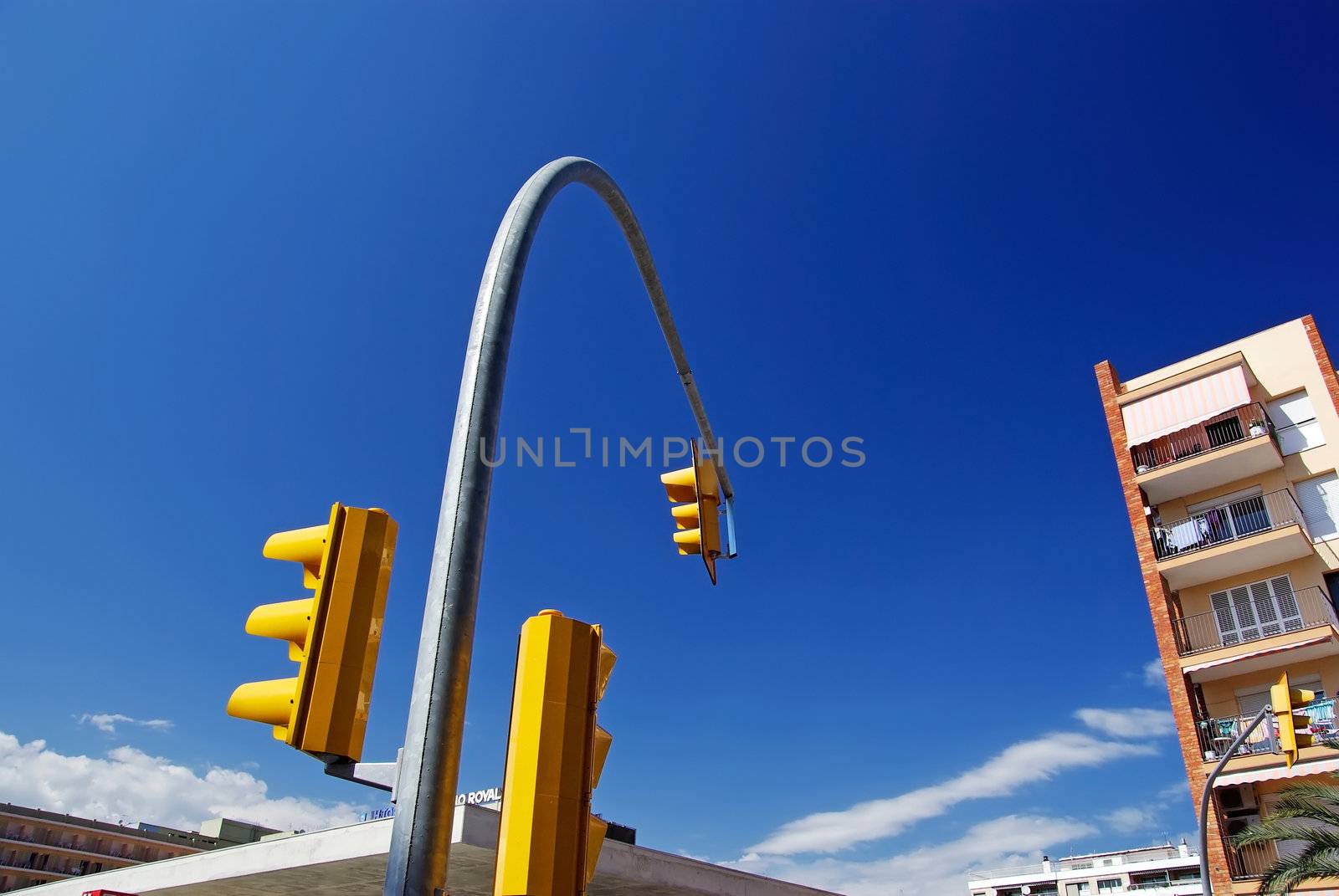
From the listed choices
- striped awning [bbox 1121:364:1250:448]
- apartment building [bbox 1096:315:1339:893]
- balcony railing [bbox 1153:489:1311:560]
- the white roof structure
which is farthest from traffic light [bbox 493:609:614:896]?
striped awning [bbox 1121:364:1250:448]

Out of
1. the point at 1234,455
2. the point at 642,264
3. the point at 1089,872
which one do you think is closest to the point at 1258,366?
the point at 1234,455

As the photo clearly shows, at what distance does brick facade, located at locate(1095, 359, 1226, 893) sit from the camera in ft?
76.0

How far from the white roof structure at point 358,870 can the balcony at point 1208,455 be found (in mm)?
20534

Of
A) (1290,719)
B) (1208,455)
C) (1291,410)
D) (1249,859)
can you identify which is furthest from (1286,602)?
(1290,719)

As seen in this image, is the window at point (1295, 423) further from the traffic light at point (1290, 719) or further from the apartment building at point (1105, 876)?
the apartment building at point (1105, 876)

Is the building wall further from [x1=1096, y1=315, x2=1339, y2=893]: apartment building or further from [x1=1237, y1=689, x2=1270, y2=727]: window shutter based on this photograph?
[x1=1237, y1=689, x2=1270, y2=727]: window shutter

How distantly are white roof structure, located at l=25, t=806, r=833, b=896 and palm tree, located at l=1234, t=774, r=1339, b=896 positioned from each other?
1119 centimetres

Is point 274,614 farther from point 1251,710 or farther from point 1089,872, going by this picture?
point 1089,872

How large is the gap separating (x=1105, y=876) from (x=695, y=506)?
4004 inches

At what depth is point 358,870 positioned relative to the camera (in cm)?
1209

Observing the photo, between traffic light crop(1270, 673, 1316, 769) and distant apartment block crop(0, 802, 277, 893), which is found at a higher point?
distant apartment block crop(0, 802, 277, 893)

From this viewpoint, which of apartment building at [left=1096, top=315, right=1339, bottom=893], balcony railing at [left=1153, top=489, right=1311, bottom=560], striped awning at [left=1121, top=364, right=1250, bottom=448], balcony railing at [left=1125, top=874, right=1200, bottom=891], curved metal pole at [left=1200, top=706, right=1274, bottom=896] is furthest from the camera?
balcony railing at [left=1125, top=874, right=1200, bottom=891]

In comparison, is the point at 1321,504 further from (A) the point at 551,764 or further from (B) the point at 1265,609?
(A) the point at 551,764

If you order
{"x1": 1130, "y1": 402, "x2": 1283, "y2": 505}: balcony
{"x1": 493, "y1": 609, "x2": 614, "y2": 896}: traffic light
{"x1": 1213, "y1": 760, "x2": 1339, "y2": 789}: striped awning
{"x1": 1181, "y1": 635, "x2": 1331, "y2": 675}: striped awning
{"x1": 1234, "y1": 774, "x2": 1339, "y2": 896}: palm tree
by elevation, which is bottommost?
{"x1": 493, "y1": 609, "x2": 614, "y2": 896}: traffic light
